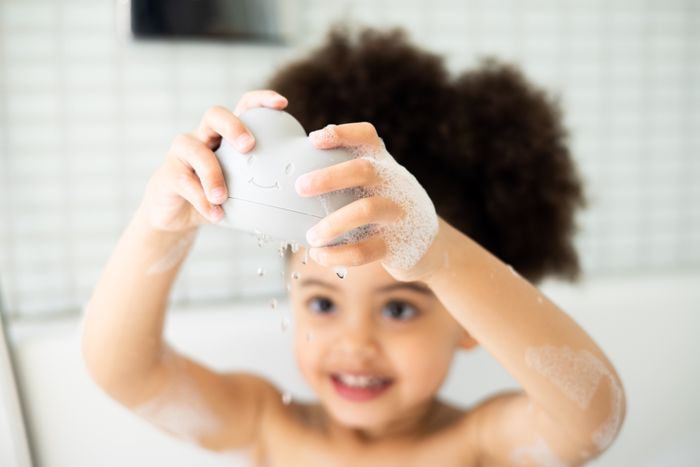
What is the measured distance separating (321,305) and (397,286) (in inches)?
4.0

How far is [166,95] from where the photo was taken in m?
1.23

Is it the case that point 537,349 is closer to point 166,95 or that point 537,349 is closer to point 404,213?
point 404,213

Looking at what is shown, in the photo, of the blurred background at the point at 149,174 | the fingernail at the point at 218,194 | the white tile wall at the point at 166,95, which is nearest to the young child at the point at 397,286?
the fingernail at the point at 218,194

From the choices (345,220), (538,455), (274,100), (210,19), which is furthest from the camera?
(210,19)

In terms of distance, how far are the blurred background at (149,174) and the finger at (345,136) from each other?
2.16 feet

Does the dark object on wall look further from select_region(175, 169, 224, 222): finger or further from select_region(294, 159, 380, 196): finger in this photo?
select_region(294, 159, 380, 196): finger

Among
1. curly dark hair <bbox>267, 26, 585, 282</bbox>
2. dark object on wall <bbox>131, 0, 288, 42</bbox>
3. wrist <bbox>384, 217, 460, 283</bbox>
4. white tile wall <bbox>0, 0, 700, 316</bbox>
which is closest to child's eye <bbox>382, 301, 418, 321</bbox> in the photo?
curly dark hair <bbox>267, 26, 585, 282</bbox>

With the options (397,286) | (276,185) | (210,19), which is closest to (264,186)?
(276,185)

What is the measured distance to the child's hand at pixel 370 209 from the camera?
1.58 ft

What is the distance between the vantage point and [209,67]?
48.7 inches

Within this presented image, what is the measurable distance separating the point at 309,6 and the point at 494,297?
809mm

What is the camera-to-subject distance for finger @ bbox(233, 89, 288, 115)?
578mm

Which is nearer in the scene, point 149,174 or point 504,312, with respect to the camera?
point 504,312

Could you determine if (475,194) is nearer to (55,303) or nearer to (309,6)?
(309,6)
